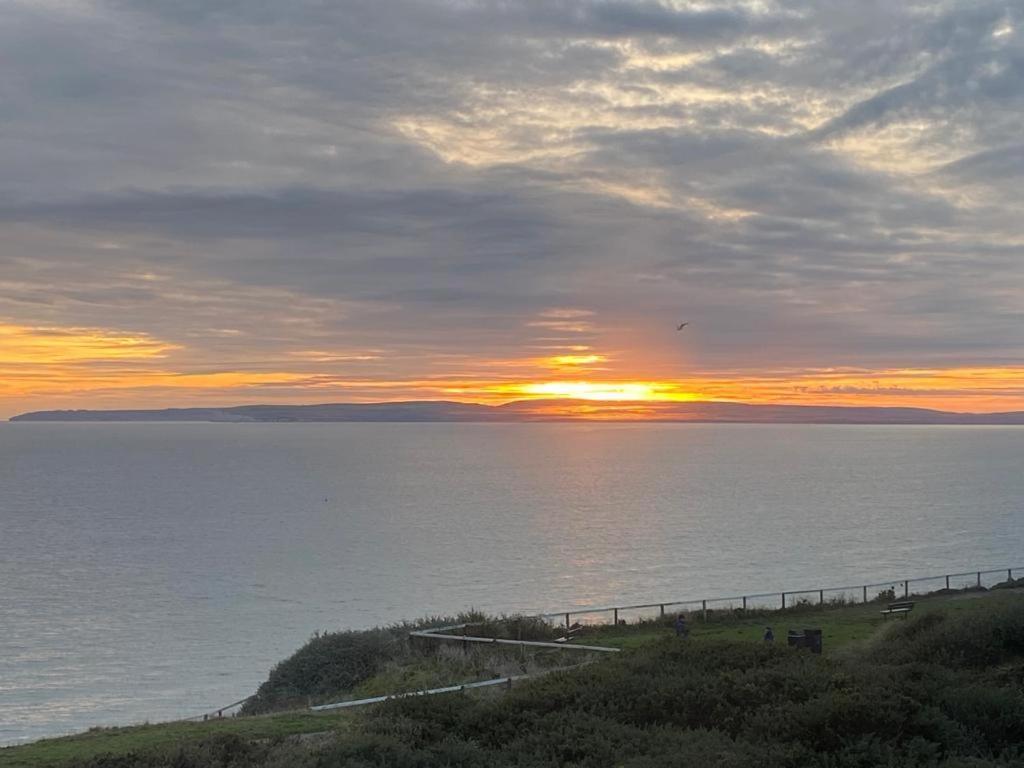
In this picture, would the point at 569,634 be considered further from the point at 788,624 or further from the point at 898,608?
the point at 898,608

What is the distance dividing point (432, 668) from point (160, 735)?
316 inches

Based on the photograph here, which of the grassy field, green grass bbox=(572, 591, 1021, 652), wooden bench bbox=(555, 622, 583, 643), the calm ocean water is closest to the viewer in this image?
the grassy field

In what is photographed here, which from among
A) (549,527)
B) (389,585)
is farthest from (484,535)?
(389,585)

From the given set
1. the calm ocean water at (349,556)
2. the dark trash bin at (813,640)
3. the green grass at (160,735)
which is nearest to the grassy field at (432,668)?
the green grass at (160,735)

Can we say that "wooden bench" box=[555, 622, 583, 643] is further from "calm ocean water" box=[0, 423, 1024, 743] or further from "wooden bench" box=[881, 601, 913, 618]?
"calm ocean water" box=[0, 423, 1024, 743]

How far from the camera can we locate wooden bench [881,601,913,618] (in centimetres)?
3209

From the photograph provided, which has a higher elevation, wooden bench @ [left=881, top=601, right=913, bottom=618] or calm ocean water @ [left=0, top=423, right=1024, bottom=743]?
calm ocean water @ [left=0, top=423, right=1024, bottom=743]

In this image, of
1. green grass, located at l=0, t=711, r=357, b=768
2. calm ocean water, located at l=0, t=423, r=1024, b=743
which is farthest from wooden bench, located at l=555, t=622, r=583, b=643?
calm ocean water, located at l=0, t=423, r=1024, b=743

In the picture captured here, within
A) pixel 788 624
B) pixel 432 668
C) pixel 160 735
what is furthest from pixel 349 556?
pixel 160 735

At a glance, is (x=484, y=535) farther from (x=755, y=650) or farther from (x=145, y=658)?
(x=755, y=650)

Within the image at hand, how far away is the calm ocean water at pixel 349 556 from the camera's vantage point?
44312 mm

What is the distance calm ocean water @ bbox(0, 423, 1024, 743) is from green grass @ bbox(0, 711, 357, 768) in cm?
1589

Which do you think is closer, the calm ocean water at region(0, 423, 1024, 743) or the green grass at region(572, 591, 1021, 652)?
the green grass at region(572, 591, 1021, 652)

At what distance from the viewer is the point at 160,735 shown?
1936 centimetres
